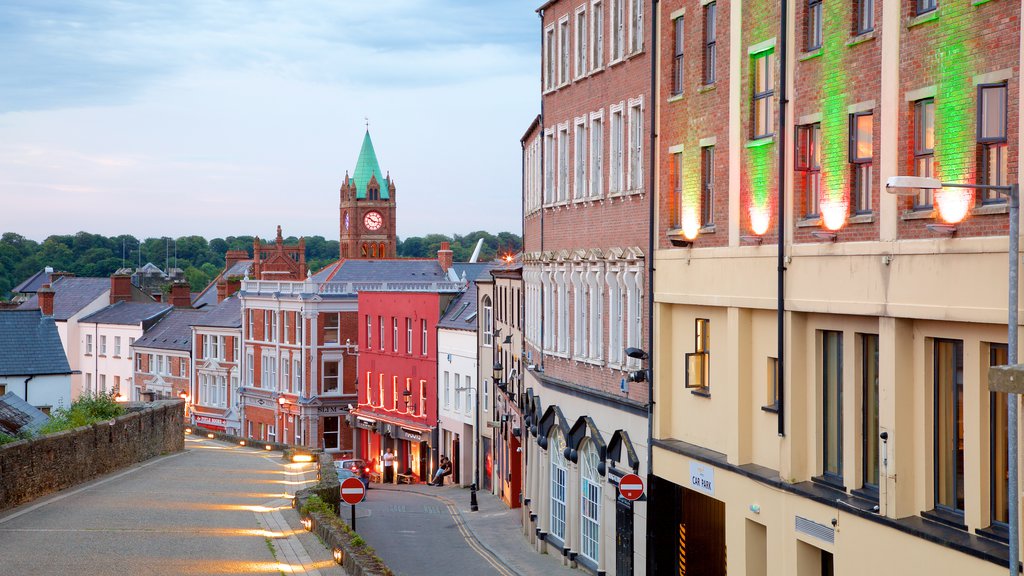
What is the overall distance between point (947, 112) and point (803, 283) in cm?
391

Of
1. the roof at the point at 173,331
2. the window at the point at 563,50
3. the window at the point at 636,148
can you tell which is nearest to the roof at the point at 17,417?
the window at the point at 563,50

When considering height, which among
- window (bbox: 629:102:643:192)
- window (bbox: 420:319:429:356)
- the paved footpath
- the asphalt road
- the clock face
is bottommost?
the asphalt road

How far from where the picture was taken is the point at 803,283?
18.7 meters

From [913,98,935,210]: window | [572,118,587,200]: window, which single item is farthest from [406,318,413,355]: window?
[913,98,935,210]: window

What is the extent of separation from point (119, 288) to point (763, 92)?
8186 centimetres

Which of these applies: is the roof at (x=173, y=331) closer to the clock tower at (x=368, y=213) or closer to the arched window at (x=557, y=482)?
the arched window at (x=557, y=482)

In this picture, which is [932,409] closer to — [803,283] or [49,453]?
[803,283]

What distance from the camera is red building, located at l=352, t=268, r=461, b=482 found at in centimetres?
5959

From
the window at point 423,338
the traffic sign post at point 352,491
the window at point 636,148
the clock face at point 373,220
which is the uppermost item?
the clock face at point 373,220

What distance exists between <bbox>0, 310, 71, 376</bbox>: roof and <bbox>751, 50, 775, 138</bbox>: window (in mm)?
39671

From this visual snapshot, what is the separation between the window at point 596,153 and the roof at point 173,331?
192 feet

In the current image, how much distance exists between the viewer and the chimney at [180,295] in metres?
93.8

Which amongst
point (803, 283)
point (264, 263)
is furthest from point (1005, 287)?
point (264, 263)

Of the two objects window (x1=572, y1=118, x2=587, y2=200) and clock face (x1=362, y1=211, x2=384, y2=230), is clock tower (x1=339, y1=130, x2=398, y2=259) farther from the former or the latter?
window (x1=572, y1=118, x2=587, y2=200)
